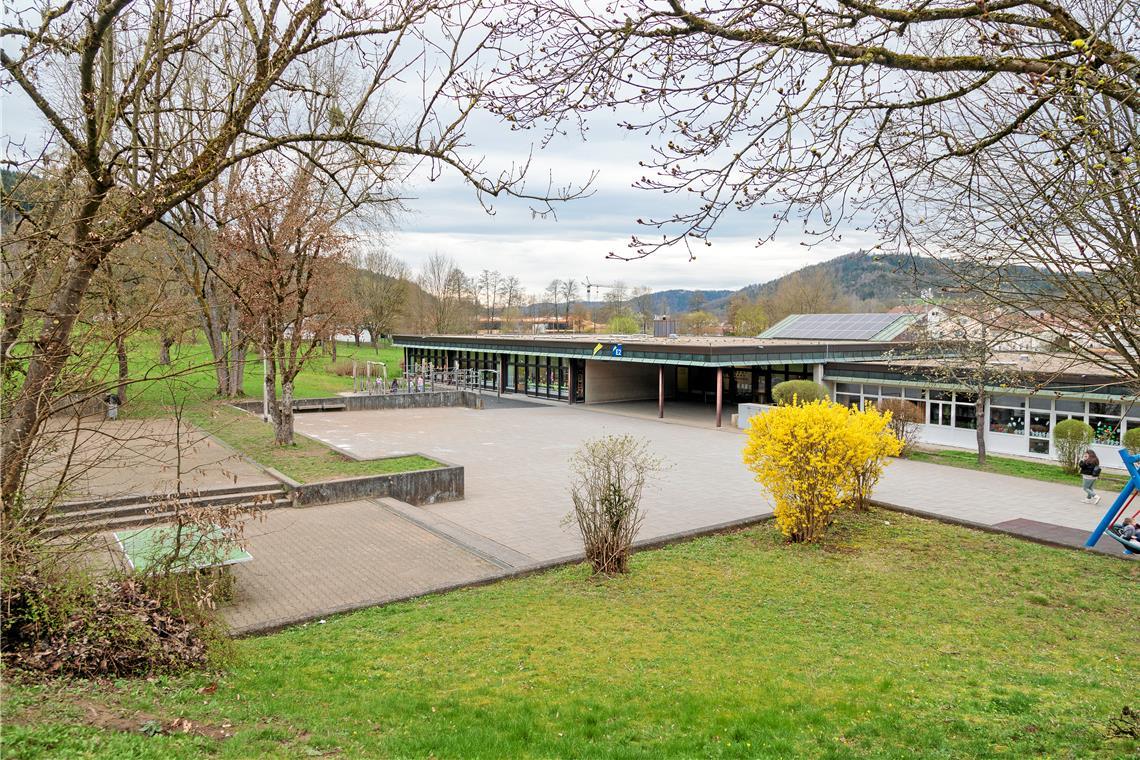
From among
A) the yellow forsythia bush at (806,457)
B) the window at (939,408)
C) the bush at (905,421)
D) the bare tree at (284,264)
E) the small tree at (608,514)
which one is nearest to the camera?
the small tree at (608,514)

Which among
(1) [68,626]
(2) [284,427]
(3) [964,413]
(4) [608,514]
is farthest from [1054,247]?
(3) [964,413]

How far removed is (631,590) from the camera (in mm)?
8750

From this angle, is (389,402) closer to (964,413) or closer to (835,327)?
(964,413)

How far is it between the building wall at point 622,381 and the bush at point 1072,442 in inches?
762

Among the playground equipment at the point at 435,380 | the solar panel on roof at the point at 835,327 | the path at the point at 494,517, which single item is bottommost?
the path at the point at 494,517

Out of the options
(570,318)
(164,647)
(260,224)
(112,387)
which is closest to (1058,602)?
(164,647)

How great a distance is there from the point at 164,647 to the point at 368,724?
1.86m

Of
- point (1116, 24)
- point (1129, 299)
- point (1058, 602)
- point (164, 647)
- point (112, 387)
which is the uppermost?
point (1116, 24)

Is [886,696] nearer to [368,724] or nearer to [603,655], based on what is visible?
[603,655]

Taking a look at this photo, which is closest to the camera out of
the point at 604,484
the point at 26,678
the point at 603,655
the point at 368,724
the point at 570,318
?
the point at 26,678

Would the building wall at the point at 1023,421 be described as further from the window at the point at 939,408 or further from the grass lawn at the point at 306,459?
the grass lawn at the point at 306,459

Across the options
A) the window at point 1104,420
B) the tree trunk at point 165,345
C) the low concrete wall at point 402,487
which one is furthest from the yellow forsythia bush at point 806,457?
the window at point 1104,420

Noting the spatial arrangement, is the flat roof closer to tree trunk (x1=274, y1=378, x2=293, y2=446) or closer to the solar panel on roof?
the solar panel on roof

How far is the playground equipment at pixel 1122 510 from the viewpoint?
34.1 ft
